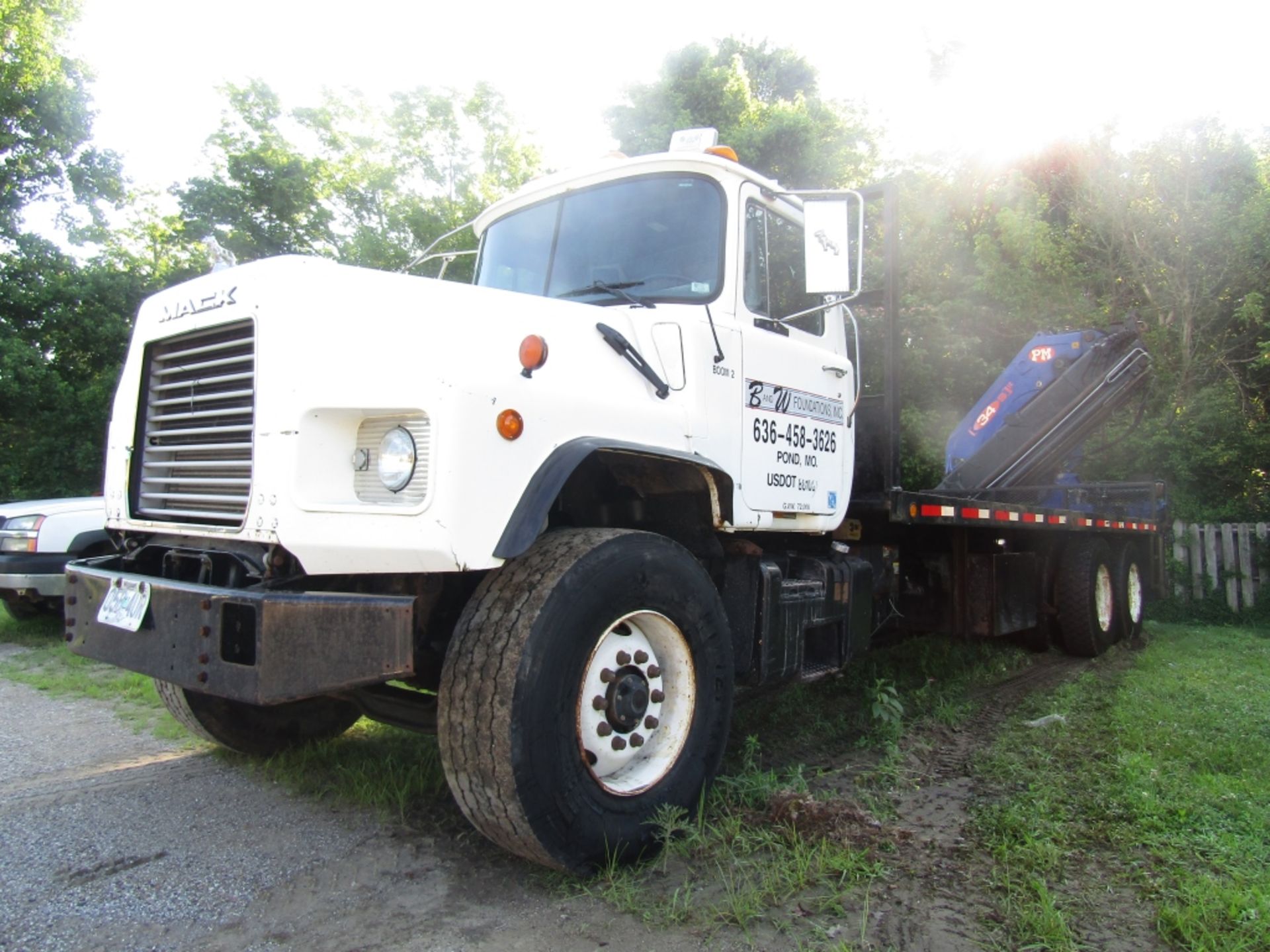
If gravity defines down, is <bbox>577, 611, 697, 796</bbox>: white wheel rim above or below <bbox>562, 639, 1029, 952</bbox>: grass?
above

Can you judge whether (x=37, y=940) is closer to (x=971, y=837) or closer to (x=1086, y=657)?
(x=971, y=837)

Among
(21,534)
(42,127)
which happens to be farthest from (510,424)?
(42,127)

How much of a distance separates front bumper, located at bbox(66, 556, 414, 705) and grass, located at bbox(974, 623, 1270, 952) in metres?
1.97

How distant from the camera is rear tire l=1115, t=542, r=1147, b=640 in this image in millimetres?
8180

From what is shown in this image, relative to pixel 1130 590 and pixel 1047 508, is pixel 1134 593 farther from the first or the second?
pixel 1047 508

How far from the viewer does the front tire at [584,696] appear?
2600 millimetres

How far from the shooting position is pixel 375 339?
2723 mm

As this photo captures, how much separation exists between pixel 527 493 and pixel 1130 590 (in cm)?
789

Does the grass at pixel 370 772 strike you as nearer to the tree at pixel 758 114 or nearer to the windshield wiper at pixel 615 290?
the windshield wiper at pixel 615 290

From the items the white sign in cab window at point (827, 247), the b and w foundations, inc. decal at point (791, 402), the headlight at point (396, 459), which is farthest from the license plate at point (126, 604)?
the white sign in cab window at point (827, 247)

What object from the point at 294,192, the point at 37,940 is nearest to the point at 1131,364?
the point at 37,940

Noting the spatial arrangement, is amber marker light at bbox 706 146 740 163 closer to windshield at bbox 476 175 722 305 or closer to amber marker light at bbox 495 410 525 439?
windshield at bbox 476 175 722 305

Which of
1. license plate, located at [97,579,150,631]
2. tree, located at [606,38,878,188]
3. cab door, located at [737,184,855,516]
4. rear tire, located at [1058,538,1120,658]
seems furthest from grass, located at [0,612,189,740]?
tree, located at [606,38,878,188]

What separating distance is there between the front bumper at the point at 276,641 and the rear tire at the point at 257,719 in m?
1.01
